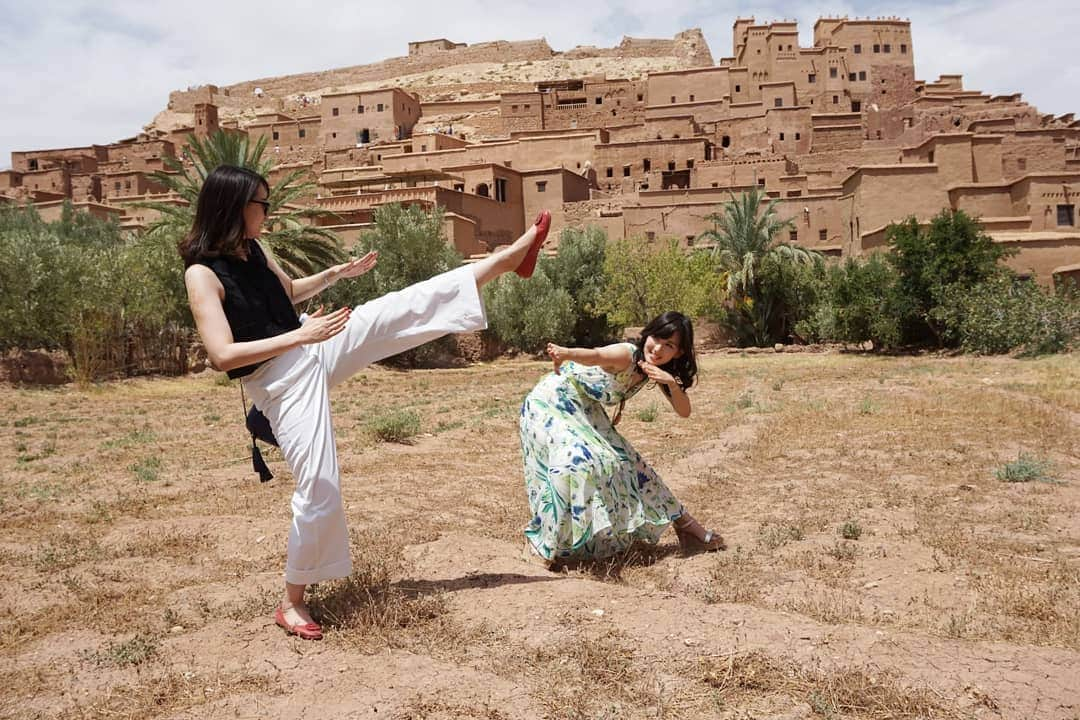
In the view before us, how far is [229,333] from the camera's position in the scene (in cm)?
316

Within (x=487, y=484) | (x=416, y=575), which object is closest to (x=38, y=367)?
(x=487, y=484)

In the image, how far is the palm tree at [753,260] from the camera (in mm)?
27969

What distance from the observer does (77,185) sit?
163 ft

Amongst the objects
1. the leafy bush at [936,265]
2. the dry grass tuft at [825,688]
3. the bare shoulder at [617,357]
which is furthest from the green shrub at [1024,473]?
the leafy bush at [936,265]

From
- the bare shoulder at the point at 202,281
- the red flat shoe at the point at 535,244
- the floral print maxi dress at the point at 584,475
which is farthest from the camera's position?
the floral print maxi dress at the point at 584,475

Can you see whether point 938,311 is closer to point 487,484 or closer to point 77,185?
point 487,484

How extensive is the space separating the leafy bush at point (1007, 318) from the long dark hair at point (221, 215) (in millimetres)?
19191

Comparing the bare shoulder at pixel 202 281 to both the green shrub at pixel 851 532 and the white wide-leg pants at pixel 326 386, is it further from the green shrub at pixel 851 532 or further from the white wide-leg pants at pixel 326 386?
the green shrub at pixel 851 532

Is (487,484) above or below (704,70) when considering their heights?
below

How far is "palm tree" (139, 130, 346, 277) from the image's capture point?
65.9ft

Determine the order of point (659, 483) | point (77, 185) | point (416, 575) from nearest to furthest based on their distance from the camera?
1. point (416, 575)
2. point (659, 483)
3. point (77, 185)

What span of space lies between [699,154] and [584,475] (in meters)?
37.1

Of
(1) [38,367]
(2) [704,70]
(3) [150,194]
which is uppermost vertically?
(2) [704,70]

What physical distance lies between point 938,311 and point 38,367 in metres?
21.1
